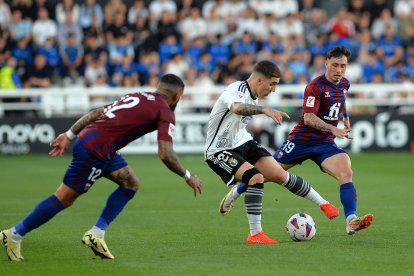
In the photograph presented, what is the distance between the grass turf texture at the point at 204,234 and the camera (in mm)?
8828

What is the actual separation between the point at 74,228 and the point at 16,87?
14.3 meters

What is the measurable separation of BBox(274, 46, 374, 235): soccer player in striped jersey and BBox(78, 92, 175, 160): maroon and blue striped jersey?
8.79 feet

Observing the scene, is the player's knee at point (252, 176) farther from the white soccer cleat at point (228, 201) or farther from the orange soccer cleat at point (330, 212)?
the white soccer cleat at point (228, 201)

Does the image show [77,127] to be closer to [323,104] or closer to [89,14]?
[323,104]

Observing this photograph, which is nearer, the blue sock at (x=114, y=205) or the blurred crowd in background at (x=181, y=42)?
the blue sock at (x=114, y=205)

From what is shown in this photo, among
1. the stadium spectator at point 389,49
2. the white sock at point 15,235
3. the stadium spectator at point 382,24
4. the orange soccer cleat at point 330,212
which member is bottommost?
the stadium spectator at point 389,49

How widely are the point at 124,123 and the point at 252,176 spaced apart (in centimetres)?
205

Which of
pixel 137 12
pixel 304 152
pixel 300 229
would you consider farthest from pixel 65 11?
pixel 300 229

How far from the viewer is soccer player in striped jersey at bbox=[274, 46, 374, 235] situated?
11.3m

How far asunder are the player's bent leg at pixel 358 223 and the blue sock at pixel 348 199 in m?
0.17

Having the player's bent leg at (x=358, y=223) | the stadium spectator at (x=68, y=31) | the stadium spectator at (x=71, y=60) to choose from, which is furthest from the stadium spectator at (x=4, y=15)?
the player's bent leg at (x=358, y=223)

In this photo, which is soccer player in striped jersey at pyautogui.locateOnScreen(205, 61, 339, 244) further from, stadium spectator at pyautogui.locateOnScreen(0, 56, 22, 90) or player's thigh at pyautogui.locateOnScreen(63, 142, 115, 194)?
stadium spectator at pyautogui.locateOnScreen(0, 56, 22, 90)

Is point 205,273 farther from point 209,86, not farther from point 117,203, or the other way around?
point 209,86

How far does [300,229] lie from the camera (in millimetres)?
10648
